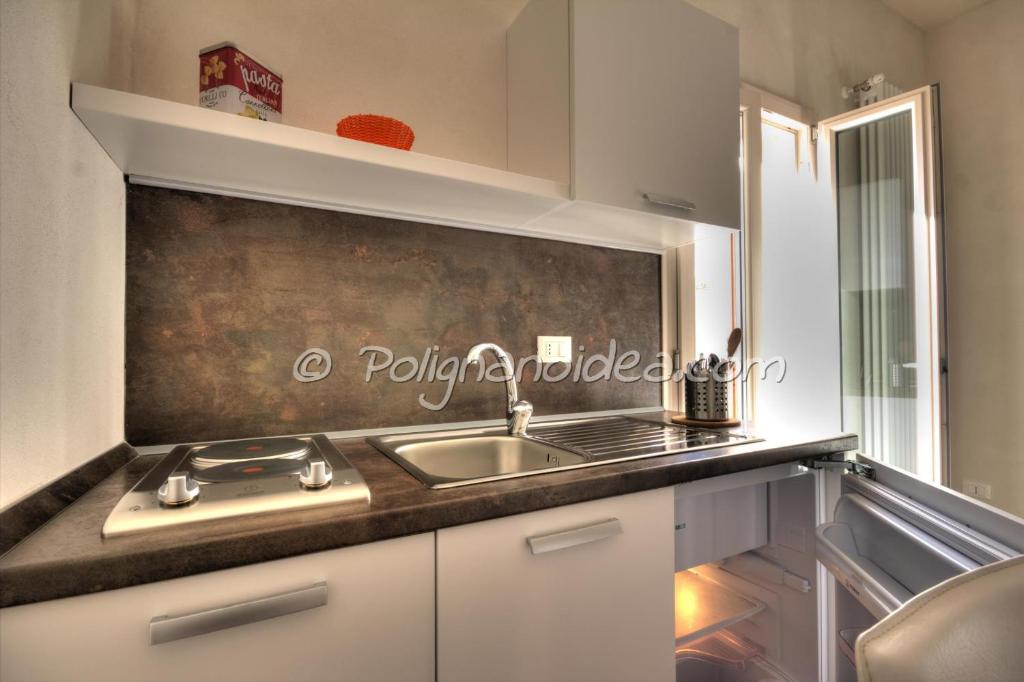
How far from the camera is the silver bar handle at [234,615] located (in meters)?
0.57

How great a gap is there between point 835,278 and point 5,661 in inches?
109

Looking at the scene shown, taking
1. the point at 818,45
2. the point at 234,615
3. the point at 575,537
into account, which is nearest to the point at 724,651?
the point at 575,537

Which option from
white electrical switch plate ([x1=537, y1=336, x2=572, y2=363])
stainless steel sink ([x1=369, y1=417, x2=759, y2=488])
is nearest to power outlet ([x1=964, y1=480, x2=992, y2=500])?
stainless steel sink ([x1=369, y1=417, x2=759, y2=488])

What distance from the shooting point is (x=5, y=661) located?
0.50 meters

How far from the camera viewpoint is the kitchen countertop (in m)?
0.53

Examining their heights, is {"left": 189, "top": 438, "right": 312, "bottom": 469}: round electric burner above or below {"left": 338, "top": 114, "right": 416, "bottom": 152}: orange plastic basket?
below

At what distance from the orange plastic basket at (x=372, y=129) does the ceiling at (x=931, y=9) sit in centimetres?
319

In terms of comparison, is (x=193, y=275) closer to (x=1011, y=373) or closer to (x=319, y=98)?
(x=319, y=98)

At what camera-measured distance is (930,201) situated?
2.08m

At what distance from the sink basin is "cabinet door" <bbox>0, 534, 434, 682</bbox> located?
1.54ft

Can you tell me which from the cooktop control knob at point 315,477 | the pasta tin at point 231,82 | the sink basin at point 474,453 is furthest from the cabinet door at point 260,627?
the pasta tin at point 231,82

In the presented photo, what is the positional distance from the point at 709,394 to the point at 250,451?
1.30 m

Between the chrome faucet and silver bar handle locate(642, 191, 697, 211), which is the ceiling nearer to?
silver bar handle locate(642, 191, 697, 211)

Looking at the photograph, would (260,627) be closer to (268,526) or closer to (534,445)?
(268,526)
